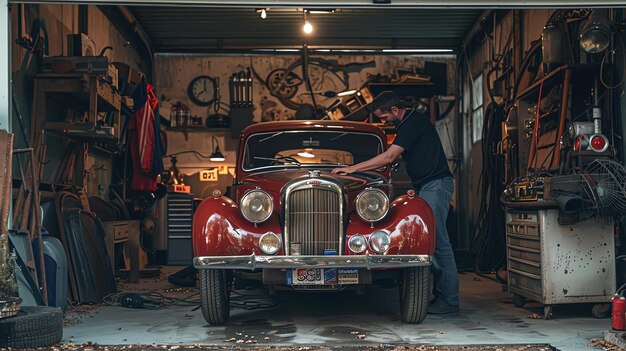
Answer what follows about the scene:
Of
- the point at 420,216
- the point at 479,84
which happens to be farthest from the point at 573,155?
the point at 479,84

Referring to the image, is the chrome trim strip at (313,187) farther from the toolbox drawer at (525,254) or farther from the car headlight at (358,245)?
the toolbox drawer at (525,254)

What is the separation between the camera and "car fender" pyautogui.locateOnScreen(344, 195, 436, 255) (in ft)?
17.9

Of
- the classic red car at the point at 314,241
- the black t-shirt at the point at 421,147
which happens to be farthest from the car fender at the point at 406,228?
the black t-shirt at the point at 421,147

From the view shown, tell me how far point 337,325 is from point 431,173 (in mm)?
1627

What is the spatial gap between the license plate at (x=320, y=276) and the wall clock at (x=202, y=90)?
8.55 metres

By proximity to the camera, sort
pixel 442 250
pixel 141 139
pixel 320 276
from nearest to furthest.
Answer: pixel 320 276 → pixel 442 250 → pixel 141 139

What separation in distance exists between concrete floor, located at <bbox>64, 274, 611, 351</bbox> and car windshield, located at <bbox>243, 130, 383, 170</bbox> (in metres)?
1.29

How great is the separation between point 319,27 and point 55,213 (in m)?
6.40

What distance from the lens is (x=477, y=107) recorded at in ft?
40.8

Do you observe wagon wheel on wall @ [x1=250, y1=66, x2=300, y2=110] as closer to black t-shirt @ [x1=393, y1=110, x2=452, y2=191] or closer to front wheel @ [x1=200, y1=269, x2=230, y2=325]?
black t-shirt @ [x1=393, y1=110, x2=452, y2=191]

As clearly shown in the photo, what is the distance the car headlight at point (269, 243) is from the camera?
5430mm

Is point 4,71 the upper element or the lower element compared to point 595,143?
upper

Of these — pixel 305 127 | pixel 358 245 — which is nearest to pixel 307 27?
pixel 305 127

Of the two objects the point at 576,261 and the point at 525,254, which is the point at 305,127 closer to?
the point at 525,254
